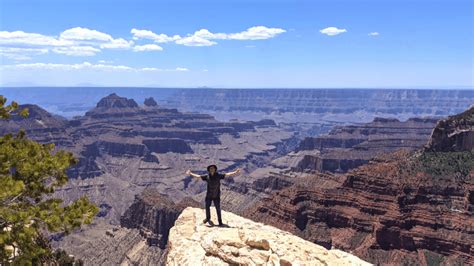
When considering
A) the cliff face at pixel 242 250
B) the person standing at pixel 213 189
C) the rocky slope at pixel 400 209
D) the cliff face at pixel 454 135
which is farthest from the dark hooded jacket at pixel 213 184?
the cliff face at pixel 454 135

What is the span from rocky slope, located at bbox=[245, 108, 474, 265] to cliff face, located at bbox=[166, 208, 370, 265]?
82.7 m

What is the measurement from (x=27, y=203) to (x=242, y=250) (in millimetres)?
11592

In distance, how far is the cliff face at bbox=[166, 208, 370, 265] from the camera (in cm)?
2273

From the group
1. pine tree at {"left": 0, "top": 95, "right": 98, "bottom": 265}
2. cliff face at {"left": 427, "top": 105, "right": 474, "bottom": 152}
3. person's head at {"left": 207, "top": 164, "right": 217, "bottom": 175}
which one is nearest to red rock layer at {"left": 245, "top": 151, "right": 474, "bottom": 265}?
cliff face at {"left": 427, "top": 105, "right": 474, "bottom": 152}

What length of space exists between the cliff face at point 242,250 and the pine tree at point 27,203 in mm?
5142

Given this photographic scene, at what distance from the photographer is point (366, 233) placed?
388 feet

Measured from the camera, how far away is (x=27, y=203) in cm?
2658

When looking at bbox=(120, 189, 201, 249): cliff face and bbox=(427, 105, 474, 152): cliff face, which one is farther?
bbox=(120, 189, 201, 249): cliff face

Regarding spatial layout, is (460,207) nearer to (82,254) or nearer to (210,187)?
(210,187)

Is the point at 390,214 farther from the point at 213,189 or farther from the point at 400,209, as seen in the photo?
the point at 213,189

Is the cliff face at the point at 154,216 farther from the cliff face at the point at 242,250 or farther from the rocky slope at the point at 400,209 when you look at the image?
the cliff face at the point at 242,250

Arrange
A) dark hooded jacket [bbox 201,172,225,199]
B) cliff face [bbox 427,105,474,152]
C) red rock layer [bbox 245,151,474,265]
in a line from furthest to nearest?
cliff face [bbox 427,105,474,152], red rock layer [bbox 245,151,474,265], dark hooded jacket [bbox 201,172,225,199]

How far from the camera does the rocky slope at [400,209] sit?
4094 inches

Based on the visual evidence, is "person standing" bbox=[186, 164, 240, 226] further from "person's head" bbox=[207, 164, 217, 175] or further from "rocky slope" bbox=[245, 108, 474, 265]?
"rocky slope" bbox=[245, 108, 474, 265]
